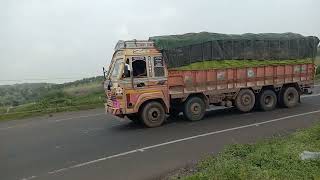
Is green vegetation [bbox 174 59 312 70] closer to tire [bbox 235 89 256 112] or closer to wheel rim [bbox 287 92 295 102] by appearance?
tire [bbox 235 89 256 112]

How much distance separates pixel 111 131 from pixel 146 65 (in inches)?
98.3

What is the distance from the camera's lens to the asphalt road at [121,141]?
10045 millimetres

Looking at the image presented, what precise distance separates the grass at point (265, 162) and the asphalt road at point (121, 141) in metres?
1.07

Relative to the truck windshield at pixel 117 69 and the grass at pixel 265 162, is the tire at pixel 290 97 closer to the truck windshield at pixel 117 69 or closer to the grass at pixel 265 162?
the truck windshield at pixel 117 69

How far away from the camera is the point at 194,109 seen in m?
16.3

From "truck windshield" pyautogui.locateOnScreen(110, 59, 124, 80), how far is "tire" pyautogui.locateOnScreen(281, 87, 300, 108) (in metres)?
7.23

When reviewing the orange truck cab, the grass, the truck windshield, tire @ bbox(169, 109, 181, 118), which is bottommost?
the grass

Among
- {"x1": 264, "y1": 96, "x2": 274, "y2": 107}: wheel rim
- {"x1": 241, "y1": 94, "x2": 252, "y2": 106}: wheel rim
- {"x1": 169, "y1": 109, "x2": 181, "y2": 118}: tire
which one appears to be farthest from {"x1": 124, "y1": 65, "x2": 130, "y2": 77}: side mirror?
{"x1": 264, "y1": 96, "x2": 274, "y2": 107}: wheel rim

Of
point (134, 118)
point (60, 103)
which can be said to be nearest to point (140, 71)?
point (134, 118)

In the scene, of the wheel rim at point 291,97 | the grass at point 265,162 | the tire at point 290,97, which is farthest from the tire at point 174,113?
the grass at point 265,162

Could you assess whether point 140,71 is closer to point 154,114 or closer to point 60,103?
point 154,114

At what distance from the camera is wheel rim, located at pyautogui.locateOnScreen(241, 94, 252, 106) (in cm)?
1750

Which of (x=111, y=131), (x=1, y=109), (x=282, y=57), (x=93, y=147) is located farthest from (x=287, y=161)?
(x=1, y=109)

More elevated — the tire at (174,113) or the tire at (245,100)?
the tire at (245,100)
